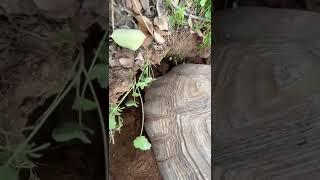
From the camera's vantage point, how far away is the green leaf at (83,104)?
1.05 ft

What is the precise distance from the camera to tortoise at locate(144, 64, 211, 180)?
1.86 feet

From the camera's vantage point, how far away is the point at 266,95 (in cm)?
30

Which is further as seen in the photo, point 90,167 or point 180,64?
point 180,64

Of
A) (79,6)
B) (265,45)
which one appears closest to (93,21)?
(79,6)

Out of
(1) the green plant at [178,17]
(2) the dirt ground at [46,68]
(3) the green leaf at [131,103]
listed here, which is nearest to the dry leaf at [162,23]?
(1) the green plant at [178,17]

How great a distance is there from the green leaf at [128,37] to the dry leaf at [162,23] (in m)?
0.03

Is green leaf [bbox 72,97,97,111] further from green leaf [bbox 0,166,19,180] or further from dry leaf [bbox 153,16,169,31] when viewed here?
dry leaf [bbox 153,16,169,31]

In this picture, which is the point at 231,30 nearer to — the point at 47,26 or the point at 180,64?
the point at 47,26

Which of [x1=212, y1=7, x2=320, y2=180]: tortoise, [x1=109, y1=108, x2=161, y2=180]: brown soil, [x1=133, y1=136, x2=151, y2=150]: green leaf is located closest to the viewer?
[x1=212, y1=7, x2=320, y2=180]: tortoise

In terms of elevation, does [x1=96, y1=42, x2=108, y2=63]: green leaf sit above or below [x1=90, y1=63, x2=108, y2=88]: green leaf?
above

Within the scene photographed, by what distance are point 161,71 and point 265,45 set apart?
41 cm

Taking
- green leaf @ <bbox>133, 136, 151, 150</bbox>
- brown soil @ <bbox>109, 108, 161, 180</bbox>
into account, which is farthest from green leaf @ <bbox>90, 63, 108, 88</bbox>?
green leaf @ <bbox>133, 136, 151, 150</bbox>

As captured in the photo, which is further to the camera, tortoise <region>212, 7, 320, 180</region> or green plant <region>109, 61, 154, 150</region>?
green plant <region>109, 61, 154, 150</region>

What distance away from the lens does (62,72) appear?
32cm
